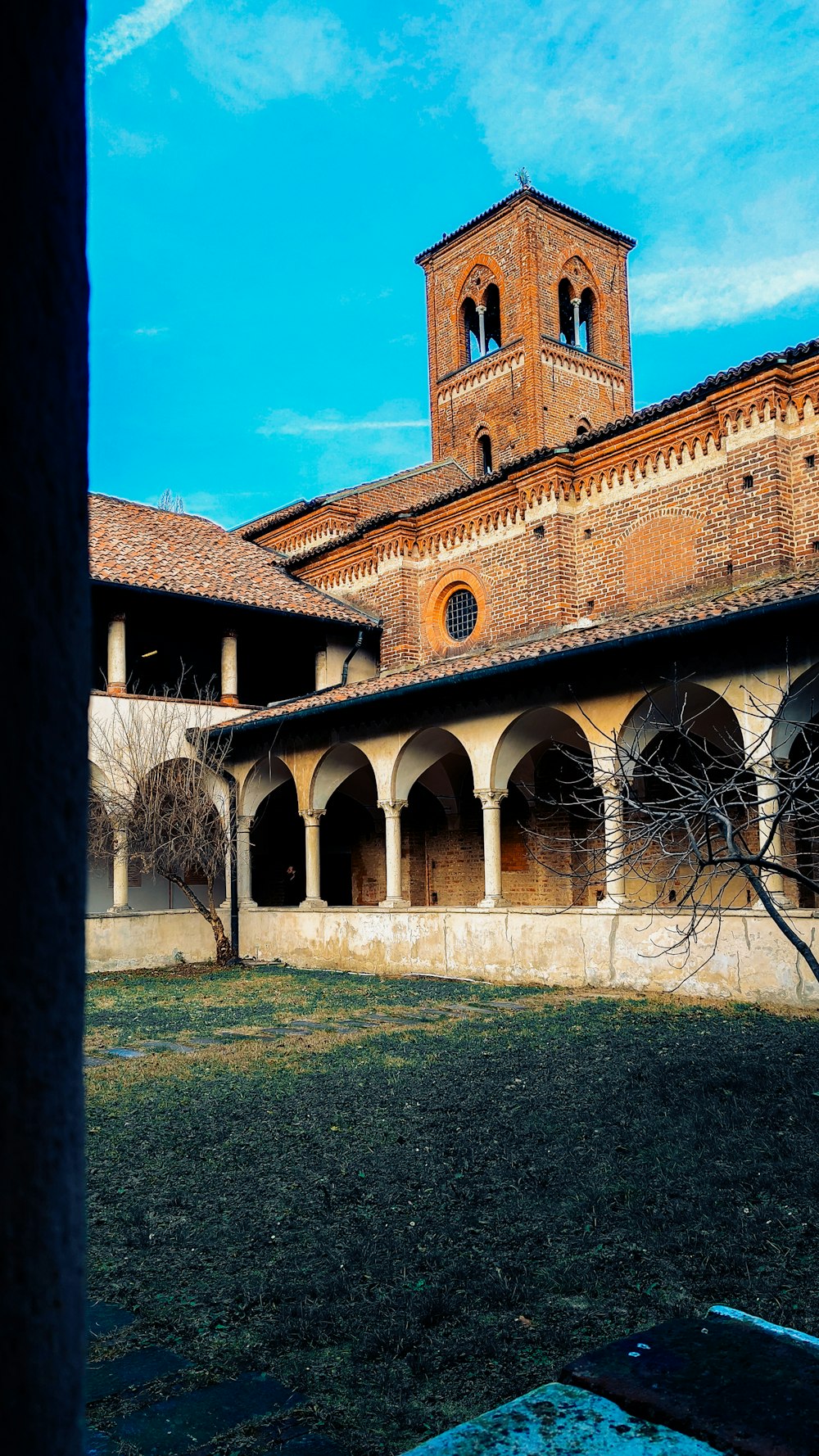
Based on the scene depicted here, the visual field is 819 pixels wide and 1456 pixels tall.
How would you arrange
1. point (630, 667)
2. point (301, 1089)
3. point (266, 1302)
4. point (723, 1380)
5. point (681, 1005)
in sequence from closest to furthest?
point (723, 1380) < point (266, 1302) < point (301, 1089) < point (681, 1005) < point (630, 667)

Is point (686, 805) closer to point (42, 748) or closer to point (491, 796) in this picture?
point (491, 796)

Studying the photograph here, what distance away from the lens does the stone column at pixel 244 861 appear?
18.5 m

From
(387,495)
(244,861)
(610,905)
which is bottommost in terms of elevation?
(610,905)

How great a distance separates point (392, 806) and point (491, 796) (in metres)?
2.11

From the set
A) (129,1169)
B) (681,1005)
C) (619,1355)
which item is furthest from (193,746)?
(619,1355)

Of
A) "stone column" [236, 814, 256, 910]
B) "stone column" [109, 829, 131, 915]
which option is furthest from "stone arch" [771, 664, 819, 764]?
"stone column" [236, 814, 256, 910]

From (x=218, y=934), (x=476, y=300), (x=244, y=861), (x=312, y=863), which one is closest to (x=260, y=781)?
(x=244, y=861)

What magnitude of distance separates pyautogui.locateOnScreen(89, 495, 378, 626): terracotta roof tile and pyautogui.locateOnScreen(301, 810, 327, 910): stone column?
3814 millimetres

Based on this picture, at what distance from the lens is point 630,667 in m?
12.8

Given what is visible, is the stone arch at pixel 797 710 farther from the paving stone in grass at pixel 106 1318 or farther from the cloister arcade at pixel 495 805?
the paving stone in grass at pixel 106 1318

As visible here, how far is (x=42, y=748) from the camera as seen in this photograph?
0.72 m

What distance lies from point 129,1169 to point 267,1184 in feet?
2.73

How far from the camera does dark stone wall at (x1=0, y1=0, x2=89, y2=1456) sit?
27.0 inches

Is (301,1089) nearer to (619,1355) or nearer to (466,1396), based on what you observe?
(466,1396)
